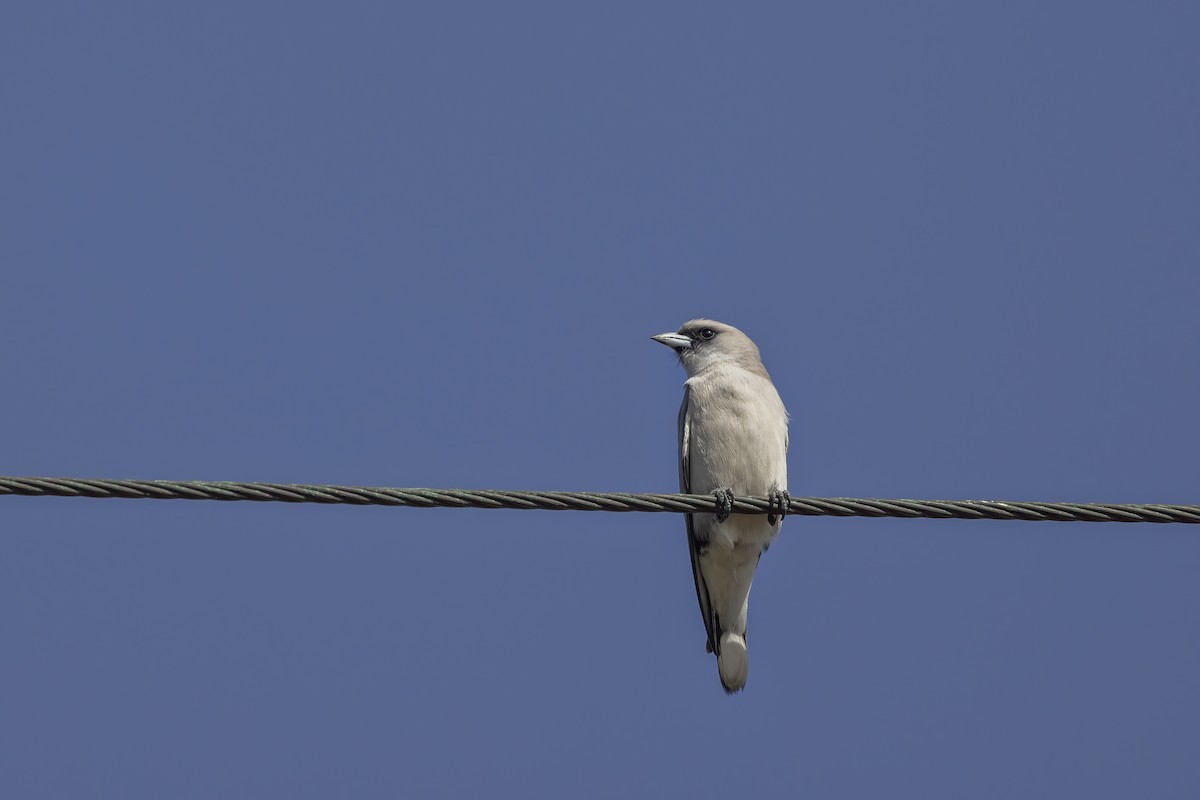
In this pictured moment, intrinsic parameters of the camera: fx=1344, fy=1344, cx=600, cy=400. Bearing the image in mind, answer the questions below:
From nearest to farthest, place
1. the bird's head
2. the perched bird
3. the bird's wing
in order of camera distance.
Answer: the perched bird
the bird's wing
the bird's head

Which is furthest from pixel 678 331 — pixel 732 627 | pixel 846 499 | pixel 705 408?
pixel 846 499

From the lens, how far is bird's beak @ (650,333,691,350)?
9.97m

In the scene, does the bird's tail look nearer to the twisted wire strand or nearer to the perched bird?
the perched bird

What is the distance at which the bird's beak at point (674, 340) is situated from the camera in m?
9.97

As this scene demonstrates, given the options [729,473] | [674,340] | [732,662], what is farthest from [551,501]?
[674,340]

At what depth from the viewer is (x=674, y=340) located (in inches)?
395

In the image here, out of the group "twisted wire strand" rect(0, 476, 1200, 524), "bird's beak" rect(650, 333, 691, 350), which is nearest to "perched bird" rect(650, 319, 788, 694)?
"bird's beak" rect(650, 333, 691, 350)

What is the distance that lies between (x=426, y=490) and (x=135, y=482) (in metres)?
1.06

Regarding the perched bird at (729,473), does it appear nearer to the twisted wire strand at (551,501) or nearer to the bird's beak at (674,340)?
the bird's beak at (674,340)

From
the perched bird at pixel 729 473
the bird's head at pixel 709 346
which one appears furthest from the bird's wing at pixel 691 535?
the bird's head at pixel 709 346

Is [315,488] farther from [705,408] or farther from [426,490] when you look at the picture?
[705,408]

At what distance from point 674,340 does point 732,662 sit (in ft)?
8.02

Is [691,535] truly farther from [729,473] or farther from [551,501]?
[551,501]

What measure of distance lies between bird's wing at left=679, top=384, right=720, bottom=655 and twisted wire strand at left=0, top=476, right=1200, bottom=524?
290 cm
